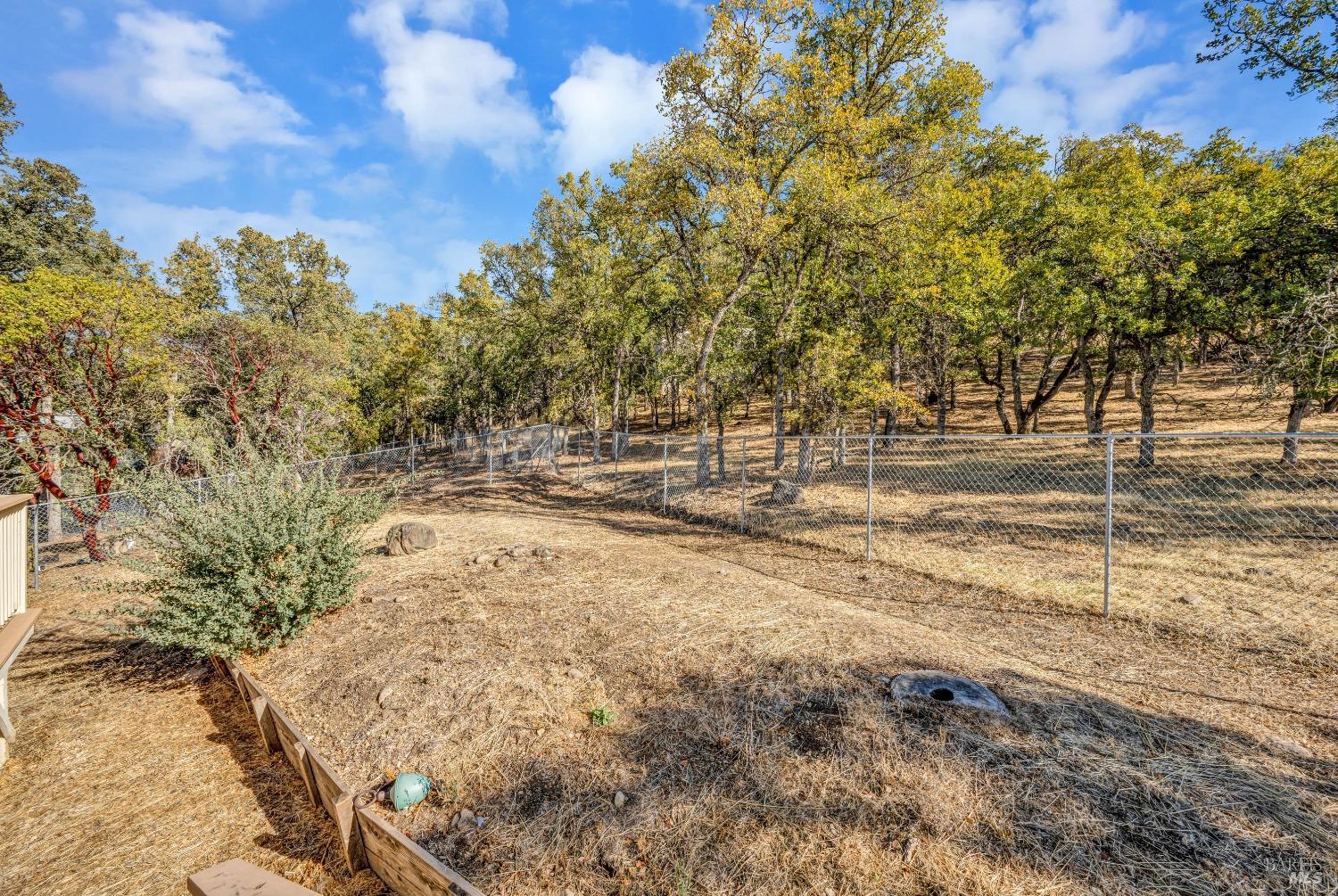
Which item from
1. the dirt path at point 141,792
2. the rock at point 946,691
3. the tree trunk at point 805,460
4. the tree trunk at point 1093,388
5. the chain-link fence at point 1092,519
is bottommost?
the dirt path at point 141,792

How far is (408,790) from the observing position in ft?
10.4

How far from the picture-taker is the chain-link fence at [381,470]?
404 inches

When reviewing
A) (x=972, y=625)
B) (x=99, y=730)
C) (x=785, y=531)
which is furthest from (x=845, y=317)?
(x=99, y=730)

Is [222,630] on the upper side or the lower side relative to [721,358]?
lower

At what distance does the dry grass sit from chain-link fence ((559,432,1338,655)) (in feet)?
3.39

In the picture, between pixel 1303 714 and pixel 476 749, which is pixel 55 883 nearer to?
pixel 476 749

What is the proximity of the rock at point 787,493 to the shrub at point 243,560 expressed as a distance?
8391 millimetres

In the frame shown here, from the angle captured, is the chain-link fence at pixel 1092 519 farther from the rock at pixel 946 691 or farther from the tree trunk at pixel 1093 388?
the rock at pixel 946 691

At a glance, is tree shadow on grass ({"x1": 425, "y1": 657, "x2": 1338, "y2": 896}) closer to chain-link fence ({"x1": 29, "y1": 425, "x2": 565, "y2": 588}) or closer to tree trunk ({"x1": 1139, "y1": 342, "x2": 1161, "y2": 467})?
chain-link fence ({"x1": 29, "y1": 425, "x2": 565, "y2": 588})

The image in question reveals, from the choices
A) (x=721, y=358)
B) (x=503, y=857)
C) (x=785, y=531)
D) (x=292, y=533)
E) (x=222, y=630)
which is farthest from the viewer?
(x=721, y=358)

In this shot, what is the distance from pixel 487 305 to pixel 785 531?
58.8 feet

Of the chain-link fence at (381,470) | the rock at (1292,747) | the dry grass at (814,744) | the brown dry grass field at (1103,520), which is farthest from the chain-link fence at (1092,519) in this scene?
the chain-link fence at (381,470)

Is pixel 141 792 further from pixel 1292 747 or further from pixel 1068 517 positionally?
pixel 1068 517

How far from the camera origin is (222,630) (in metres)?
4.98
